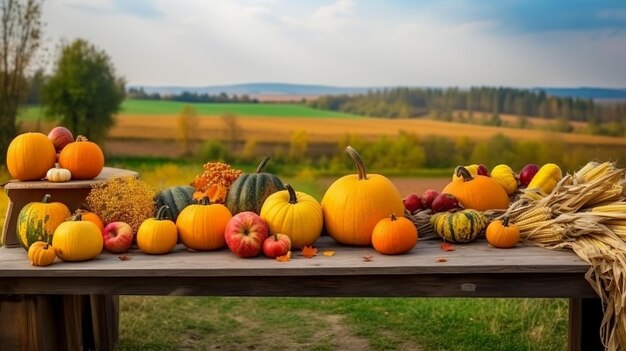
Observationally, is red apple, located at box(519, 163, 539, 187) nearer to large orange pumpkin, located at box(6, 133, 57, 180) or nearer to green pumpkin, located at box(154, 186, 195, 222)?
green pumpkin, located at box(154, 186, 195, 222)

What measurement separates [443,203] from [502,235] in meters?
0.51

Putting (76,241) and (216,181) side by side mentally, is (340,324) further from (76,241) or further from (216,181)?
(76,241)

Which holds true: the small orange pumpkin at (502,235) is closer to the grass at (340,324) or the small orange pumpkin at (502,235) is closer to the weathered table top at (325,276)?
the weathered table top at (325,276)

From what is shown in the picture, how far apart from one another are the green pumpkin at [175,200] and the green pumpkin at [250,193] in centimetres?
22

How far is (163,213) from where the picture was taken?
3.96 m

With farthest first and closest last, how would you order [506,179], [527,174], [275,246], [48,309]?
[527,174]
[506,179]
[48,309]
[275,246]

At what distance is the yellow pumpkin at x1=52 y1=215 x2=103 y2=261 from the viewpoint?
3.66 meters

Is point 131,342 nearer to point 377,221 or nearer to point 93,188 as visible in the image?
point 93,188

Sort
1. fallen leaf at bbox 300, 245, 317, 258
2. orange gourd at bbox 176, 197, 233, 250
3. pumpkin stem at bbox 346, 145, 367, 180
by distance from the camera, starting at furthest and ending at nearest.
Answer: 1. pumpkin stem at bbox 346, 145, 367, 180
2. orange gourd at bbox 176, 197, 233, 250
3. fallen leaf at bbox 300, 245, 317, 258

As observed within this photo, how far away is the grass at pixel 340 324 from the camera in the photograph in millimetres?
5594

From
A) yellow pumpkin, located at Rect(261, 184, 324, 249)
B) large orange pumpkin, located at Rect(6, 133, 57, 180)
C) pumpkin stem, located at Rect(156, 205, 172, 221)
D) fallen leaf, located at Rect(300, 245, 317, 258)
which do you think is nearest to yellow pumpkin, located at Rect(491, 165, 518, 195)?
yellow pumpkin, located at Rect(261, 184, 324, 249)

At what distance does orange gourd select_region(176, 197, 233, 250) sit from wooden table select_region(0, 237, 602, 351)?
19cm

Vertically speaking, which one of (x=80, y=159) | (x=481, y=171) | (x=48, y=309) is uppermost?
(x=80, y=159)

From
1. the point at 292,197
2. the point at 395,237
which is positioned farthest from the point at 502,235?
the point at 292,197
